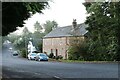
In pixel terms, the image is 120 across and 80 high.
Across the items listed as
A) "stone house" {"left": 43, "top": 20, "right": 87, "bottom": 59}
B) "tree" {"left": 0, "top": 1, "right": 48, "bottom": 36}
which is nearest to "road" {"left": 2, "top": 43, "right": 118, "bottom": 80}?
"tree" {"left": 0, "top": 1, "right": 48, "bottom": 36}

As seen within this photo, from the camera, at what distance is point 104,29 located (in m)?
48.8

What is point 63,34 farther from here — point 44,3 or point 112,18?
point 44,3

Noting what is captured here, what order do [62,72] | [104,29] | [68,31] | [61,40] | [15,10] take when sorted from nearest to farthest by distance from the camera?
1. [15,10]
2. [62,72]
3. [104,29]
4. [68,31]
5. [61,40]

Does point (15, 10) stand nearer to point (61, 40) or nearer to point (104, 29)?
point (104, 29)

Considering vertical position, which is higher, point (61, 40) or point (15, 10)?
point (61, 40)

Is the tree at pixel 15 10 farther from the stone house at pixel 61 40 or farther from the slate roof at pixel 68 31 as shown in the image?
the stone house at pixel 61 40

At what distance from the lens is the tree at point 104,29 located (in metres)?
46.8

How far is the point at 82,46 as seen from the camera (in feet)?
177

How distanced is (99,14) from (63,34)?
1351 inches

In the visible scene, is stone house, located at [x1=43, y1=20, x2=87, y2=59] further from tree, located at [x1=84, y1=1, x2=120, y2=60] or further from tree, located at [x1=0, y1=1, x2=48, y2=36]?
tree, located at [x1=0, y1=1, x2=48, y2=36]

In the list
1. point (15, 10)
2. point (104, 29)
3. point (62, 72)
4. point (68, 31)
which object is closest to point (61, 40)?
point (68, 31)

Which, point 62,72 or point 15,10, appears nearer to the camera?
point 15,10

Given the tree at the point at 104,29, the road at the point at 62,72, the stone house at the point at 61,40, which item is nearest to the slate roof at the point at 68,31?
the stone house at the point at 61,40

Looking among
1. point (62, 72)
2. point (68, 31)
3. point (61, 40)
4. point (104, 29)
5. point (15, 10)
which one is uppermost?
point (68, 31)
